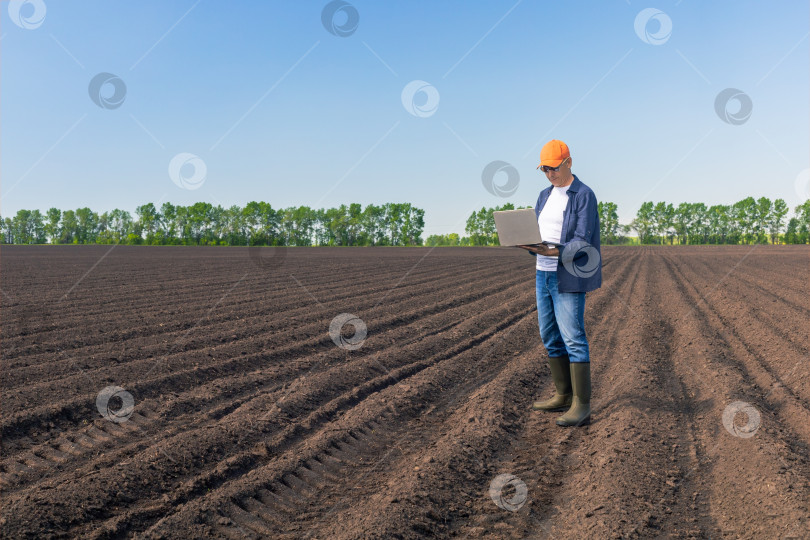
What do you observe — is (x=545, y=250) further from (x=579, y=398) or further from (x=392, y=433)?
(x=392, y=433)

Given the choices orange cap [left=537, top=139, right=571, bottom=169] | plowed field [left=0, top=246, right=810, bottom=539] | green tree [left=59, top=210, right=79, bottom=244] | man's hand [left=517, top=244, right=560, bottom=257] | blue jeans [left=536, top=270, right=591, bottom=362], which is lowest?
plowed field [left=0, top=246, right=810, bottom=539]

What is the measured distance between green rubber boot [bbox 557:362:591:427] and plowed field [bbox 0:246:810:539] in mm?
136

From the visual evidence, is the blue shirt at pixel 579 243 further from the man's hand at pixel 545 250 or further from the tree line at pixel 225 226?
the tree line at pixel 225 226

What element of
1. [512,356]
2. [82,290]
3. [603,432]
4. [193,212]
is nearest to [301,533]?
[603,432]

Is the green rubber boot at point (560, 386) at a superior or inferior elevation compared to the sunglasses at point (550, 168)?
inferior

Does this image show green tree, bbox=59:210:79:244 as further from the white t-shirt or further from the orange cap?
the orange cap

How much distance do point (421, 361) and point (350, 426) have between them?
2677 millimetres

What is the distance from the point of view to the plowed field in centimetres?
327

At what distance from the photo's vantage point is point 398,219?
381 ft

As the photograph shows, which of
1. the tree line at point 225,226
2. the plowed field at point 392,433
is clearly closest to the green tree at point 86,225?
the tree line at point 225,226

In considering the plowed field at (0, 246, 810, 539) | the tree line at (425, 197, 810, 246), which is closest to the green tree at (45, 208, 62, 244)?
the tree line at (425, 197, 810, 246)

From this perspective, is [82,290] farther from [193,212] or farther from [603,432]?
[193,212]

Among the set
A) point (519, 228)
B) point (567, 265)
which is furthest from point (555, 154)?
point (567, 265)

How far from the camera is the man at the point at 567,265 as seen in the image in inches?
179
